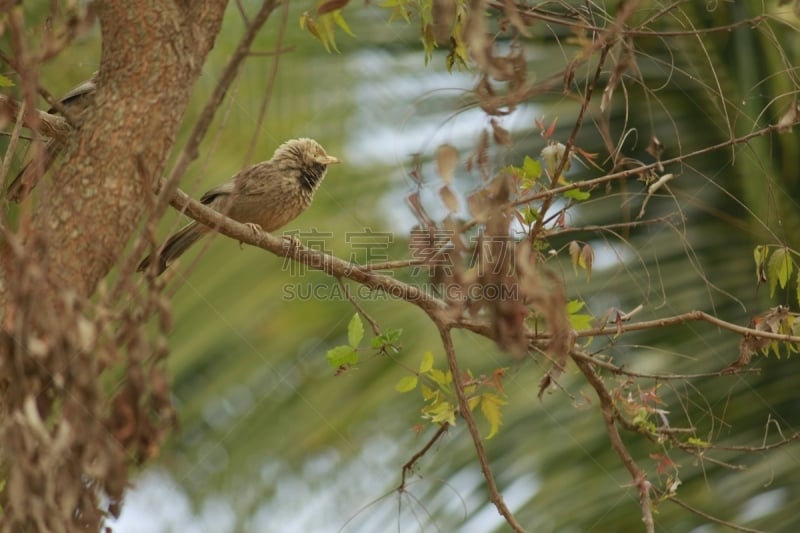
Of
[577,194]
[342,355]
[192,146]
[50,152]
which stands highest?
[192,146]

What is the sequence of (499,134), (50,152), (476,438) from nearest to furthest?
(499,134), (476,438), (50,152)

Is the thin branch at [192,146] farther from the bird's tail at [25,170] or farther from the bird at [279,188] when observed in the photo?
the bird at [279,188]

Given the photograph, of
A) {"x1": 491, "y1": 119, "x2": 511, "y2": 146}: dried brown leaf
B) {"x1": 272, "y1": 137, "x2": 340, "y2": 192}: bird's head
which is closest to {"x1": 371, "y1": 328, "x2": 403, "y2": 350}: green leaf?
{"x1": 491, "y1": 119, "x2": 511, "y2": 146}: dried brown leaf

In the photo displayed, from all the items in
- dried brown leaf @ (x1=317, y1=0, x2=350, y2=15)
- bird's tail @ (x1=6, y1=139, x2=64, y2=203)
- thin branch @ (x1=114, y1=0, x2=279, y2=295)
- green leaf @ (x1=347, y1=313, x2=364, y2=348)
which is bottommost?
green leaf @ (x1=347, y1=313, x2=364, y2=348)

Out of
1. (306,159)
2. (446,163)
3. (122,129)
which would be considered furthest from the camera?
(306,159)

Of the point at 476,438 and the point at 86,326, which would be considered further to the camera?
the point at 476,438

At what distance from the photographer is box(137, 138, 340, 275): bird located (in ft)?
19.7

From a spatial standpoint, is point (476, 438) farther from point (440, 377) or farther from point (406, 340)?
point (406, 340)

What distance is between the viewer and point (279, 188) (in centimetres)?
602

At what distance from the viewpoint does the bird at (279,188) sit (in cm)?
602

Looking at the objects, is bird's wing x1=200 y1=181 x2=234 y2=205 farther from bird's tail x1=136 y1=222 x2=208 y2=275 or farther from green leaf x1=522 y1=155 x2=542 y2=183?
green leaf x1=522 y1=155 x2=542 y2=183

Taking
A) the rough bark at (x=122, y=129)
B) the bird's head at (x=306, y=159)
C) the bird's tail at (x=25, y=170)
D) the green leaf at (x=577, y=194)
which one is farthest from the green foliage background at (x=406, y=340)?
the rough bark at (x=122, y=129)

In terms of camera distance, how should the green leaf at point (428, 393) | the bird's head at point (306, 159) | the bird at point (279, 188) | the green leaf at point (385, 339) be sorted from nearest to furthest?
the green leaf at point (385, 339), the green leaf at point (428, 393), the bird at point (279, 188), the bird's head at point (306, 159)

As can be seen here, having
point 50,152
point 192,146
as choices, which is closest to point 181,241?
point 50,152
